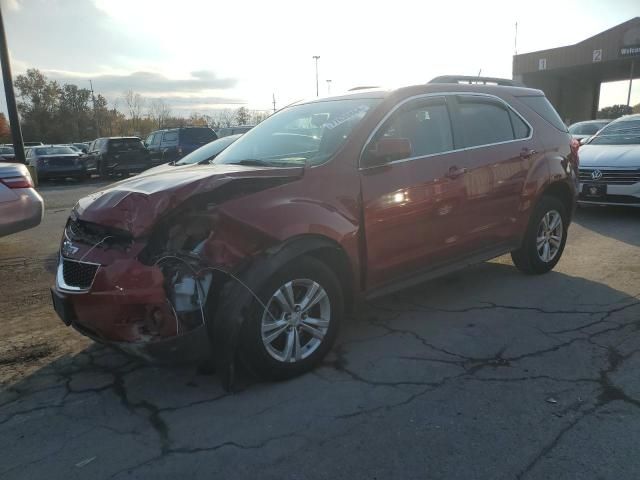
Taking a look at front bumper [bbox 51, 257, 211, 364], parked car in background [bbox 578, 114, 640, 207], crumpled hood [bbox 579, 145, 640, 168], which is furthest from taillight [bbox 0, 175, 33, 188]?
crumpled hood [bbox 579, 145, 640, 168]

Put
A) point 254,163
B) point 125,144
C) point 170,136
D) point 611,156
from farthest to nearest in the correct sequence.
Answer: point 125,144, point 170,136, point 611,156, point 254,163

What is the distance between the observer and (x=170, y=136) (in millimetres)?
20234

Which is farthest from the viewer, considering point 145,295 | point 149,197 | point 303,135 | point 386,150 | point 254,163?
point 303,135

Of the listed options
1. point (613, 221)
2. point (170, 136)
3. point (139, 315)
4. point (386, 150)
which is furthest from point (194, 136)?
point (139, 315)

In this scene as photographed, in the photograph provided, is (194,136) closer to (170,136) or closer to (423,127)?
(170,136)

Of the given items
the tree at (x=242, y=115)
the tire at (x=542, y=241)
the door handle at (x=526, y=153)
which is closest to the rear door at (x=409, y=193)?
the door handle at (x=526, y=153)

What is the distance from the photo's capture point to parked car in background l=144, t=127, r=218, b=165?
63.8 feet

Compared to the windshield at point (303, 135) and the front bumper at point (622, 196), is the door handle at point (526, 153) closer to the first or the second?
the windshield at point (303, 135)

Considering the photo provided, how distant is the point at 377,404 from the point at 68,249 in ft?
7.23

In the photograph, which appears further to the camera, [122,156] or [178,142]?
[122,156]

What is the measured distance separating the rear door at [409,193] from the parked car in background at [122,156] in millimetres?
18558

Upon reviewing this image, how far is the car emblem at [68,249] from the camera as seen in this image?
325 cm

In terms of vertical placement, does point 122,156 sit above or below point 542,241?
above

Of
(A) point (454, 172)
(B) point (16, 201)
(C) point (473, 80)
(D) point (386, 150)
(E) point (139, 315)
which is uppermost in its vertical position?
(C) point (473, 80)
